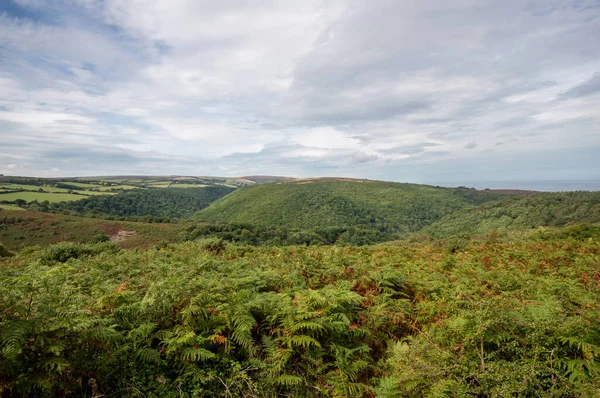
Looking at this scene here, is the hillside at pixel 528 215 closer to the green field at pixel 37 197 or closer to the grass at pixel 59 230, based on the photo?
the grass at pixel 59 230

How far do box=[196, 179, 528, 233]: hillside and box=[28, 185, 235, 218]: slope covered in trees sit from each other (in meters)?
28.7

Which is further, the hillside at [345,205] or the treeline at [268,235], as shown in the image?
the hillside at [345,205]

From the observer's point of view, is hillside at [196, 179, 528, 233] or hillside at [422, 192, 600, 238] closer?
hillside at [422, 192, 600, 238]

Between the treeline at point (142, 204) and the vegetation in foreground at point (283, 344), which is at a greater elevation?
the vegetation in foreground at point (283, 344)

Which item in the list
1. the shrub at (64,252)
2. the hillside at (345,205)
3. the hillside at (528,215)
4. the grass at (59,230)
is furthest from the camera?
the hillside at (345,205)

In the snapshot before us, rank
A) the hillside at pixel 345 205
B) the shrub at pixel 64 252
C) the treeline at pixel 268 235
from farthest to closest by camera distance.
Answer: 1. the hillside at pixel 345 205
2. the treeline at pixel 268 235
3. the shrub at pixel 64 252

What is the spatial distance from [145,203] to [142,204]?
110 inches

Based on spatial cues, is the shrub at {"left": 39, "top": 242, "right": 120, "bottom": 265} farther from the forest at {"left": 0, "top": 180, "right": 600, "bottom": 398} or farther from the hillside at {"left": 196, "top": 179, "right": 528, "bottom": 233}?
the hillside at {"left": 196, "top": 179, "right": 528, "bottom": 233}

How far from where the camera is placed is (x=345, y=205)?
111062mm

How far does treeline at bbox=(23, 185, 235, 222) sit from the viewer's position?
80062mm

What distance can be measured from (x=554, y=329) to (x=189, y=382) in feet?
17.0

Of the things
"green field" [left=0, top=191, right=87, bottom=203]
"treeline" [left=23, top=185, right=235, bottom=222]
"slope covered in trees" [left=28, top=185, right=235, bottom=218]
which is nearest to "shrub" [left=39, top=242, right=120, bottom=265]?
"treeline" [left=23, top=185, right=235, bottom=222]

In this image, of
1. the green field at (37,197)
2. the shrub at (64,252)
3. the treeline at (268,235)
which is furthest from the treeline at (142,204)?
the shrub at (64,252)

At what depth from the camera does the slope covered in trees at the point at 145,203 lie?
89.2m
